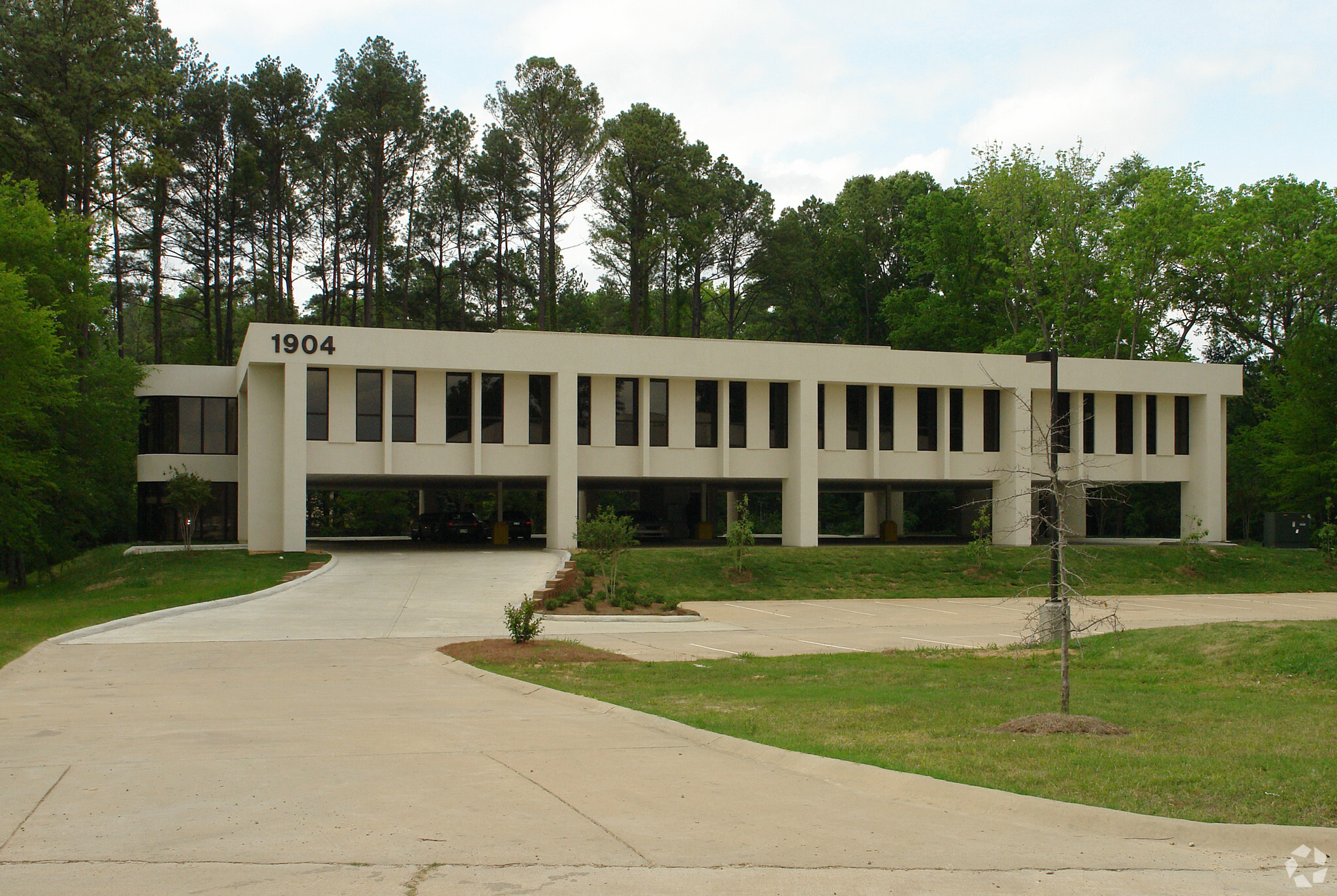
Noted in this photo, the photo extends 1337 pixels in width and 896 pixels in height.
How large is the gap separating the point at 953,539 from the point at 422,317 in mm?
32744

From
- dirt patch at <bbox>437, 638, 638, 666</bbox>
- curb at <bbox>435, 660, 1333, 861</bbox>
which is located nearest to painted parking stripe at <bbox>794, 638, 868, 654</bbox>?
dirt patch at <bbox>437, 638, 638, 666</bbox>

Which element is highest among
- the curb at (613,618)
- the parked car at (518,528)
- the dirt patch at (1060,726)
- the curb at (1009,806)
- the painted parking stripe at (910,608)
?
the curb at (1009,806)

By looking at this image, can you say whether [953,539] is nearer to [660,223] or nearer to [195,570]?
[660,223]

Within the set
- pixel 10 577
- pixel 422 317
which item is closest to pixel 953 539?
pixel 422 317

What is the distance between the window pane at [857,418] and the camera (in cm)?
4209

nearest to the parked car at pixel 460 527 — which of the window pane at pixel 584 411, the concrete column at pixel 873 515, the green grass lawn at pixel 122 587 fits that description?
the window pane at pixel 584 411

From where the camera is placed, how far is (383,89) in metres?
51.7

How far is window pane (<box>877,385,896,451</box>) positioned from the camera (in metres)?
42.3

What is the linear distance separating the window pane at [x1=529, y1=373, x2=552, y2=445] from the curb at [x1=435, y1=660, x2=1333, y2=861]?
30121 mm

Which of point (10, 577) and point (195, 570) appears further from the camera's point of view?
point (10, 577)

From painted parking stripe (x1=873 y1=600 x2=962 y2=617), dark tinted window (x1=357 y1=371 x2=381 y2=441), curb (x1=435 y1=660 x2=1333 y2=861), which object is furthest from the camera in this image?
dark tinted window (x1=357 y1=371 x2=381 y2=441)

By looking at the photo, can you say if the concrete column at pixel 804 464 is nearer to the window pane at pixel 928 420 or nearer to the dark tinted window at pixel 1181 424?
the window pane at pixel 928 420

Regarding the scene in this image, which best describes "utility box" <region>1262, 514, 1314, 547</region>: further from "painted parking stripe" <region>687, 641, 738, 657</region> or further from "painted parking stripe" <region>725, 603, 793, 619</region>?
"painted parking stripe" <region>687, 641, 738, 657</region>

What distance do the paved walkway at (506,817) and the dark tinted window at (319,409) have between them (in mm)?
25884
